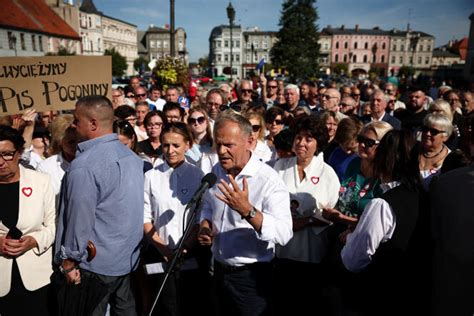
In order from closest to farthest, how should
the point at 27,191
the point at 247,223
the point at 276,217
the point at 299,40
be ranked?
the point at 276,217 → the point at 247,223 → the point at 27,191 → the point at 299,40

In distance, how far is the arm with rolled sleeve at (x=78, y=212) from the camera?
8.37 ft

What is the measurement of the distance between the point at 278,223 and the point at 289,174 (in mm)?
1129

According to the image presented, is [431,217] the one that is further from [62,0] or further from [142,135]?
[62,0]

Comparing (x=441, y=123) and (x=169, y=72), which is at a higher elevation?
(x=169, y=72)

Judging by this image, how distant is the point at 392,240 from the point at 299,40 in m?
53.5

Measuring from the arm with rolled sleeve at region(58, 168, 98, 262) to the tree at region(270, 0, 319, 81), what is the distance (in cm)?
5111

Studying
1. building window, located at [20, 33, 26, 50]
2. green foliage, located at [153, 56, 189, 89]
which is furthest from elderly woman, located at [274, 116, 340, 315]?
building window, located at [20, 33, 26, 50]

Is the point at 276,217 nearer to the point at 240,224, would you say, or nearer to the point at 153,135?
the point at 240,224

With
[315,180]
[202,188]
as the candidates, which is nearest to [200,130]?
[315,180]

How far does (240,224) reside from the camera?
2592mm

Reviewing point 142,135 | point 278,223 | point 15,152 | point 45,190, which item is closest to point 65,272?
point 45,190

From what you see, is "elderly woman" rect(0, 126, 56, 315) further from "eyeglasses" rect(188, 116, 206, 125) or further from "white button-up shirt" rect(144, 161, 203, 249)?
"eyeglasses" rect(188, 116, 206, 125)

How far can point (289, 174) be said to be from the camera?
11.3 feet

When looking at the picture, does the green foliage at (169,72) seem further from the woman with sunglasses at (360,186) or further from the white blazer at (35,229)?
the woman with sunglasses at (360,186)
